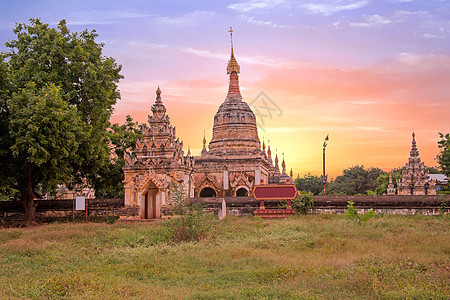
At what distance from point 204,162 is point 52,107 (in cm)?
2455

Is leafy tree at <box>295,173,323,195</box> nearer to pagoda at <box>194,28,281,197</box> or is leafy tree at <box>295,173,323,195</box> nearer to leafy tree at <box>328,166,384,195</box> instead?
leafy tree at <box>328,166,384,195</box>

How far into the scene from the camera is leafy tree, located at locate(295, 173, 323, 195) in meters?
87.2

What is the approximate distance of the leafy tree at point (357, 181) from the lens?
72.6 m

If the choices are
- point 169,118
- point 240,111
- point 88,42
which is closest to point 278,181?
point 240,111

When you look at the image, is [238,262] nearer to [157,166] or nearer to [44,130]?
[44,130]

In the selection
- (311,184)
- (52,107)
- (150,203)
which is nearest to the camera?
(52,107)

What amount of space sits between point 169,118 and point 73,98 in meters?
5.30

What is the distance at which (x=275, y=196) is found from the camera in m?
23.4

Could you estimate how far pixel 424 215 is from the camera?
21.9m

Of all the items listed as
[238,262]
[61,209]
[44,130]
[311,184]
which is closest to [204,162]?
[61,209]

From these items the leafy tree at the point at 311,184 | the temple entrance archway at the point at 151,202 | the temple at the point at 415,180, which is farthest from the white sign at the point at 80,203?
the leafy tree at the point at 311,184

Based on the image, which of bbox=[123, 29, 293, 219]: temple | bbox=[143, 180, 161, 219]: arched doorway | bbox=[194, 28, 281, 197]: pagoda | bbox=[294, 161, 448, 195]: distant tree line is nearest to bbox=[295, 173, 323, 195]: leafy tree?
bbox=[294, 161, 448, 195]: distant tree line

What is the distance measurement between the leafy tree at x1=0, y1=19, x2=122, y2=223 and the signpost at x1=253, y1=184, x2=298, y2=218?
27.0 feet

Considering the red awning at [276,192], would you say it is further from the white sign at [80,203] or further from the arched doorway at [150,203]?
the white sign at [80,203]
